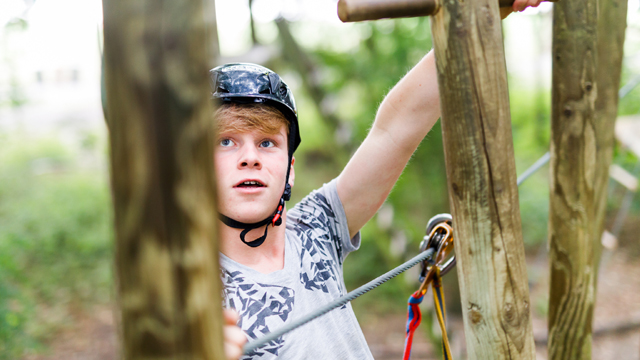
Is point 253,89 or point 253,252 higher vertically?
point 253,89

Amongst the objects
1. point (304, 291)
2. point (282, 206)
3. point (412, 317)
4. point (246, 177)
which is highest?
point (246, 177)

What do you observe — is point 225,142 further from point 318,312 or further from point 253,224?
point 318,312

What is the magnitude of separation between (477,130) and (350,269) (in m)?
6.95

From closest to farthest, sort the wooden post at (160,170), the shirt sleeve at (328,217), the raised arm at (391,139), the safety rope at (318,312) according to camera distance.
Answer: the wooden post at (160,170), the safety rope at (318,312), the raised arm at (391,139), the shirt sleeve at (328,217)

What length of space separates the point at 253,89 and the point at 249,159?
11.7 inches

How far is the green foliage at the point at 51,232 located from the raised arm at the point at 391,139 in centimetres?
553

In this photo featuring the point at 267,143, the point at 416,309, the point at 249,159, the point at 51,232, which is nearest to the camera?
the point at 249,159

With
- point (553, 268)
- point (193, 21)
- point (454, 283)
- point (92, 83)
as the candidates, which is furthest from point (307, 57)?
point (92, 83)

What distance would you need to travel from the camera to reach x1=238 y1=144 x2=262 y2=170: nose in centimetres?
132

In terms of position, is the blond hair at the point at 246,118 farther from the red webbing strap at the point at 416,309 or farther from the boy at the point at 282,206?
the red webbing strap at the point at 416,309

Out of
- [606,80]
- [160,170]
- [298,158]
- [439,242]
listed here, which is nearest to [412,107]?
[439,242]

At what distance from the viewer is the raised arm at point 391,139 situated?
1438 mm

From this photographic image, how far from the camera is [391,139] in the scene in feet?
4.85

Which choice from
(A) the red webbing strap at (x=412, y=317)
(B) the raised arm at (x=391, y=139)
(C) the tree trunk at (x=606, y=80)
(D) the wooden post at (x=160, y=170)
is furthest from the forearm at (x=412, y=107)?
(D) the wooden post at (x=160, y=170)
